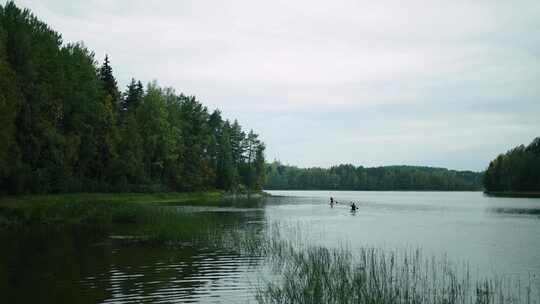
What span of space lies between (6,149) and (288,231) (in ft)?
85.8

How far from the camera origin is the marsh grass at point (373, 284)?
14352 mm

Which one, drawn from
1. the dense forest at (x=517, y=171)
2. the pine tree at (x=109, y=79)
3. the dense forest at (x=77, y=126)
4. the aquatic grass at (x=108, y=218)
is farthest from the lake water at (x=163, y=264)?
the dense forest at (x=517, y=171)

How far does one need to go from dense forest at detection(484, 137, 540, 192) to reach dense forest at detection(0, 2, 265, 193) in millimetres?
101867

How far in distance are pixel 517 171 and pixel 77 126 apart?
13929cm

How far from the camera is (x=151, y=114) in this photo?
281 feet

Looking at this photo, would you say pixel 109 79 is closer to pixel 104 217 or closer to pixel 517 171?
pixel 104 217

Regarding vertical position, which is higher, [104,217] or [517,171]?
[517,171]

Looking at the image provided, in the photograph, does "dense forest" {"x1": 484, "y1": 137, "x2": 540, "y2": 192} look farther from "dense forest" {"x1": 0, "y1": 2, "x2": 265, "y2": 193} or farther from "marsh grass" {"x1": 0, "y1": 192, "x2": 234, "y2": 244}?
"marsh grass" {"x1": 0, "y1": 192, "x2": 234, "y2": 244}

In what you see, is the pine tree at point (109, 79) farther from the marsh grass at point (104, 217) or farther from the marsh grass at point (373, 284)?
the marsh grass at point (373, 284)

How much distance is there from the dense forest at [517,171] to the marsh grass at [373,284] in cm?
13963

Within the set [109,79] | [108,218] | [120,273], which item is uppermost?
[109,79]

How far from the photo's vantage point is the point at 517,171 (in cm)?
15438

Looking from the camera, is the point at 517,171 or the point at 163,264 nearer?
the point at 163,264

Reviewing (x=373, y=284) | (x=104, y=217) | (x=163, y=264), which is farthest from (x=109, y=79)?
(x=373, y=284)
